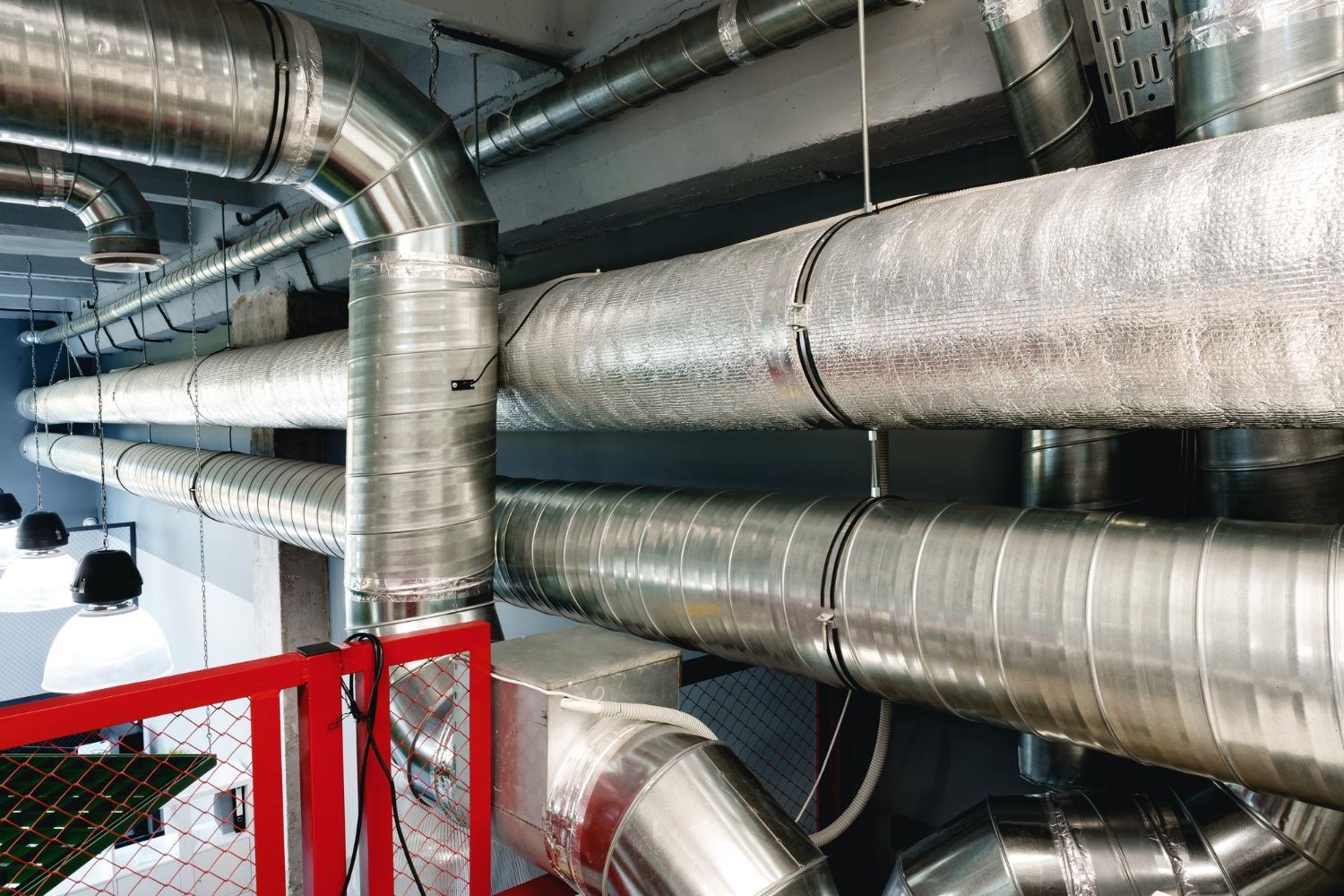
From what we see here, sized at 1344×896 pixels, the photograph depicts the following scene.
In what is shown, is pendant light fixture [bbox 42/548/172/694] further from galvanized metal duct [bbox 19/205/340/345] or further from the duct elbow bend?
the duct elbow bend

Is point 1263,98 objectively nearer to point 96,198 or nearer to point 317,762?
point 317,762

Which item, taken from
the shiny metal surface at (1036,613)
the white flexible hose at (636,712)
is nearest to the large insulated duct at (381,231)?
the shiny metal surface at (1036,613)

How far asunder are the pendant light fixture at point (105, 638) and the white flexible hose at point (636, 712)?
1974 millimetres

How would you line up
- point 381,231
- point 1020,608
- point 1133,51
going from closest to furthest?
1. point 1020,608
2. point 1133,51
3. point 381,231

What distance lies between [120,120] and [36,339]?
777cm

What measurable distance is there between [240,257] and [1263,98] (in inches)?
153

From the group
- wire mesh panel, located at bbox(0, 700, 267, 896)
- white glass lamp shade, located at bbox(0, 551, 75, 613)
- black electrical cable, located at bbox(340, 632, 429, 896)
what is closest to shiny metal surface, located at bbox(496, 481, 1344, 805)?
black electrical cable, located at bbox(340, 632, 429, 896)

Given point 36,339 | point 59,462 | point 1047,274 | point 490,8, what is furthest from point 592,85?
point 36,339

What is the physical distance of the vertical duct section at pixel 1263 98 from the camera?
100 centimetres

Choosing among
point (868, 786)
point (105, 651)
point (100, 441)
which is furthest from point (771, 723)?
point (100, 441)

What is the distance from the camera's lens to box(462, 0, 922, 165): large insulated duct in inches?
64.7

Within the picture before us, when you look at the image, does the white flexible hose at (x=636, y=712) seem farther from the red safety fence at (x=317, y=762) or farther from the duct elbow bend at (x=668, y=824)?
the red safety fence at (x=317, y=762)

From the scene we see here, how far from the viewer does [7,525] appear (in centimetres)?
511

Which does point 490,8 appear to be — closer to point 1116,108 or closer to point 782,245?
point 782,245
